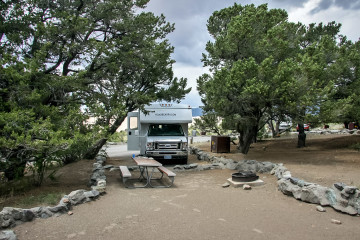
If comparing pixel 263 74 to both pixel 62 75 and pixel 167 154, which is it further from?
pixel 62 75

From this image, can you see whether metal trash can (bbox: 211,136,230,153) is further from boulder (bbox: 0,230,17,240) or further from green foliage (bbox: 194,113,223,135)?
boulder (bbox: 0,230,17,240)

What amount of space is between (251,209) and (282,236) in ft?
4.91

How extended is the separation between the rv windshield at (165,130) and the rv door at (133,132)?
2.75 ft

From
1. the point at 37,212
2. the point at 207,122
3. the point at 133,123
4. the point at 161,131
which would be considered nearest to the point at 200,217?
the point at 37,212

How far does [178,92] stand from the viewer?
17.0m

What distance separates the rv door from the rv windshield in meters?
0.84

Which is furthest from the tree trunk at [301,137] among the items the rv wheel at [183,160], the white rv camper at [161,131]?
the rv wheel at [183,160]

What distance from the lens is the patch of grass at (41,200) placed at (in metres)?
5.98

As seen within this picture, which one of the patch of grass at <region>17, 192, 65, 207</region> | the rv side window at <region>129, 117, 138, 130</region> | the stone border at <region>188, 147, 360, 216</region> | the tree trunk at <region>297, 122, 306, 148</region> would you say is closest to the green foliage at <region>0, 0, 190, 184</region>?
the patch of grass at <region>17, 192, 65, 207</region>

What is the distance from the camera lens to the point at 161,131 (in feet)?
46.7

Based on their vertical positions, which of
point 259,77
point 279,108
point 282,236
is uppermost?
point 259,77

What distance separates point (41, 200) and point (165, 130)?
8.50 meters

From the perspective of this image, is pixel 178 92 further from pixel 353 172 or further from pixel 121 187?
pixel 353 172

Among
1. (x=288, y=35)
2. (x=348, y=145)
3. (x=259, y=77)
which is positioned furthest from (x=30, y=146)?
(x=348, y=145)
